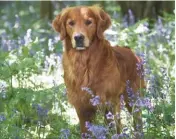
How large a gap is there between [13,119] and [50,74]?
316 centimetres

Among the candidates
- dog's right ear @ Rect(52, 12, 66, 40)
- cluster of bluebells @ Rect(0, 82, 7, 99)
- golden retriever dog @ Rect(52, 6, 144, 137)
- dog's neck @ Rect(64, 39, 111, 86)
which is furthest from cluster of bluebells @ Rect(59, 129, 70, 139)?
dog's right ear @ Rect(52, 12, 66, 40)

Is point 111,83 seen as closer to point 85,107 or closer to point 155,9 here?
point 85,107

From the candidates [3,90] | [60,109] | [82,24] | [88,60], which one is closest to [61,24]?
[82,24]

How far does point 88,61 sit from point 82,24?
37 cm

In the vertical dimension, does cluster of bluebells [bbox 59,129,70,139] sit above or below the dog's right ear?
below

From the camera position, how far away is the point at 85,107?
15.8 ft

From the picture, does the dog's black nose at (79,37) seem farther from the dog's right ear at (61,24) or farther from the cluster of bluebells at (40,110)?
the cluster of bluebells at (40,110)

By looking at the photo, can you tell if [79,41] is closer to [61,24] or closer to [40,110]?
[61,24]

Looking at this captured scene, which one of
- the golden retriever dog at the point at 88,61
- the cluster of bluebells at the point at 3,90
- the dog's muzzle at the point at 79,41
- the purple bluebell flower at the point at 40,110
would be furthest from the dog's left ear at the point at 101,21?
the cluster of bluebells at the point at 3,90

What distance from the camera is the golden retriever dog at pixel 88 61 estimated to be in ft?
15.4

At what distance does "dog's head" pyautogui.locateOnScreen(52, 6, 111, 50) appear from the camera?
183 inches

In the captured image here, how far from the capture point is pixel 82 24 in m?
4.64

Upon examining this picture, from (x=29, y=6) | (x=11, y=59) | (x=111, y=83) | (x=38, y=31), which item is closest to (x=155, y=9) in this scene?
(x=38, y=31)

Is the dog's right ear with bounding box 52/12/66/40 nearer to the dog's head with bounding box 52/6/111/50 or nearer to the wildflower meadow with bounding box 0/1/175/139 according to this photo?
the dog's head with bounding box 52/6/111/50
